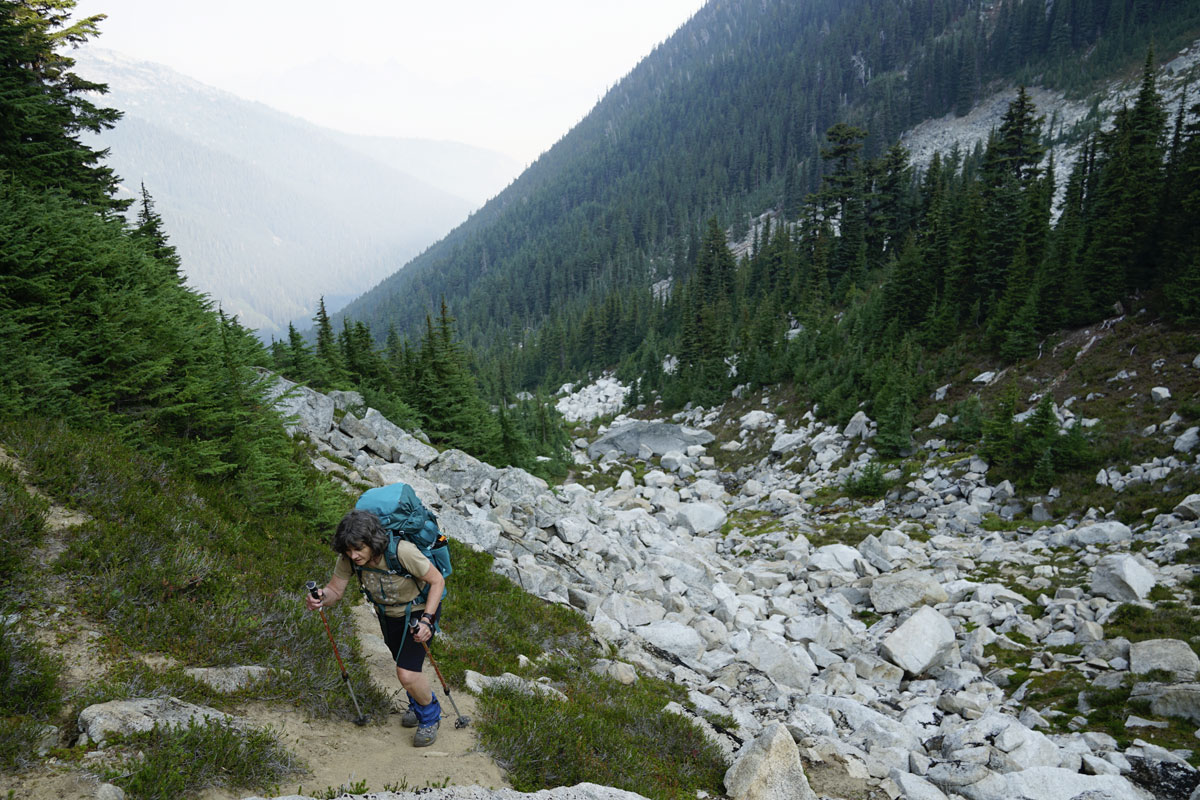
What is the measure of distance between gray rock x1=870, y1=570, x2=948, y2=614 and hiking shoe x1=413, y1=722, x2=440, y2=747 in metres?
11.1

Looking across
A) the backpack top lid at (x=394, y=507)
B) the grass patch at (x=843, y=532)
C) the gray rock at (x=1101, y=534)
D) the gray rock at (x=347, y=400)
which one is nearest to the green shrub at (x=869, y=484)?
the grass patch at (x=843, y=532)

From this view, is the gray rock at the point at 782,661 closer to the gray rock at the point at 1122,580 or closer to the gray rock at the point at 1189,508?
the gray rock at the point at 1122,580

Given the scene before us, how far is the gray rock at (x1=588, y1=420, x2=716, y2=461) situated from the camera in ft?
107

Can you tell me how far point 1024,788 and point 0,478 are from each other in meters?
11.2

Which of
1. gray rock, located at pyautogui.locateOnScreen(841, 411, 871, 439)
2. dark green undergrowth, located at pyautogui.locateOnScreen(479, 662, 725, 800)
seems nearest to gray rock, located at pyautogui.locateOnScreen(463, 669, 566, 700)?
dark green undergrowth, located at pyautogui.locateOnScreen(479, 662, 725, 800)

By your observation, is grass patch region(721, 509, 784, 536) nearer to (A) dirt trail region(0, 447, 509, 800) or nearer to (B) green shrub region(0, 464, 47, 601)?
(A) dirt trail region(0, 447, 509, 800)

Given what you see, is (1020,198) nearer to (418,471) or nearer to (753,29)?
(418,471)

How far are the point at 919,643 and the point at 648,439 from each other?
2400cm

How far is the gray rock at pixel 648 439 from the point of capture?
3256 cm

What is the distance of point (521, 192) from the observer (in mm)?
198125

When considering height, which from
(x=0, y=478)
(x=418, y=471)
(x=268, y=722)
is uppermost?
(x=0, y=478)

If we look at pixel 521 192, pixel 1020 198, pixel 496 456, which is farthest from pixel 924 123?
pixel 521 192

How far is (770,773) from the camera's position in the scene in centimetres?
563

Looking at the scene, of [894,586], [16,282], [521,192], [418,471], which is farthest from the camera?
[521,192]
